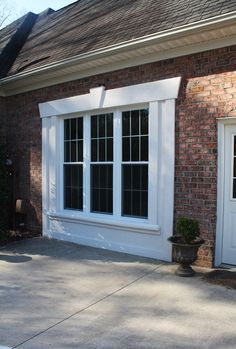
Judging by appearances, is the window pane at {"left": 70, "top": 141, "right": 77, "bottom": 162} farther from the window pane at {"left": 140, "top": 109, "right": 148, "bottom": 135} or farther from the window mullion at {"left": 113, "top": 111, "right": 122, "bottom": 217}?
the window pane at {"left": 140, "top": 109, "right": 148, "bottom": 135}

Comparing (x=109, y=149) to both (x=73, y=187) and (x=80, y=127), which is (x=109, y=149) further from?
(x=73, y=187)

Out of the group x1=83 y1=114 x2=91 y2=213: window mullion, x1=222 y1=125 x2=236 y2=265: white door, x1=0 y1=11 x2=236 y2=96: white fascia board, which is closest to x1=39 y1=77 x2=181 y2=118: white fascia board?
x1=83 y1=114 x2=91 y2=213: window mullion

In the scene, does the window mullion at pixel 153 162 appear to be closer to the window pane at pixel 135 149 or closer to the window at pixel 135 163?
the window at pixel 135 163

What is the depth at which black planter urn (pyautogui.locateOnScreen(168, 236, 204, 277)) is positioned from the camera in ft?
19.5

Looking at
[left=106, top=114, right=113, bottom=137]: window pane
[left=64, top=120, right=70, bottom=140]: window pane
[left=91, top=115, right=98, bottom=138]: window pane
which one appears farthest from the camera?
[left=64, top=120, right=70, bottom=140]: window pane

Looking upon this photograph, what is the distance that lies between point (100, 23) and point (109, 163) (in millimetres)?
3577

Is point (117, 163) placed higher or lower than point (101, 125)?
lower

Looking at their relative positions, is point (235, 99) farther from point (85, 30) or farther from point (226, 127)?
point (85, 30)

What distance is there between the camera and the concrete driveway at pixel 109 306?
401 cm

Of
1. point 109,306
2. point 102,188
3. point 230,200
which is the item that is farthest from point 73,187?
point 109,306

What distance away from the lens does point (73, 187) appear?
28.9 feet

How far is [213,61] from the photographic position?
20.7 ft

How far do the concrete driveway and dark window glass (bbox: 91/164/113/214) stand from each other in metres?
1.23

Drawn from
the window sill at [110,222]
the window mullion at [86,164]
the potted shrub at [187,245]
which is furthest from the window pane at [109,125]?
the potted shrub at [187,245]
